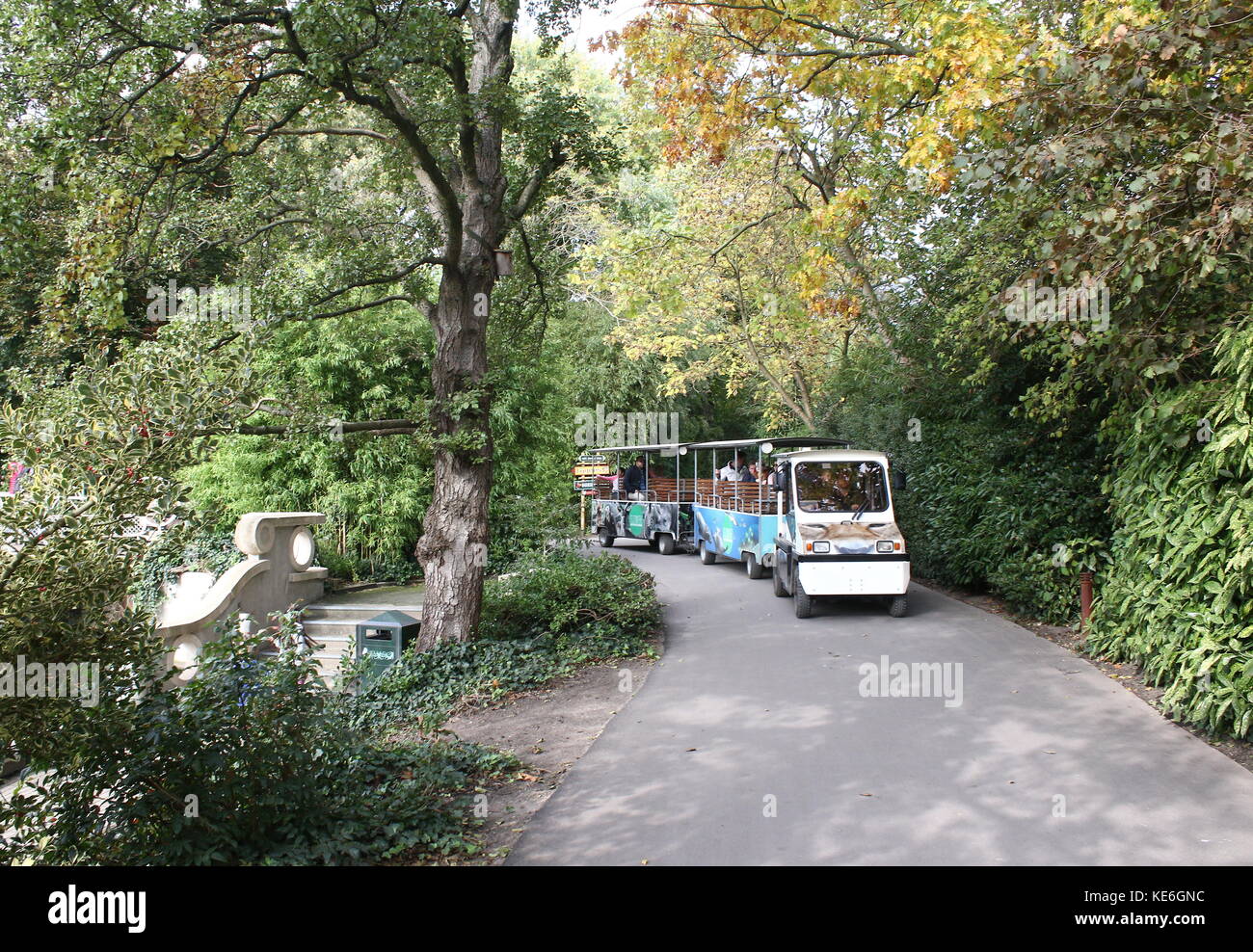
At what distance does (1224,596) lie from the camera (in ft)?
22.1

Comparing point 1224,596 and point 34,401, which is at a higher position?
point 34,401

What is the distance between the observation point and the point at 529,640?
1079cm

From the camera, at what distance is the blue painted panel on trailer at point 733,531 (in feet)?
55.6

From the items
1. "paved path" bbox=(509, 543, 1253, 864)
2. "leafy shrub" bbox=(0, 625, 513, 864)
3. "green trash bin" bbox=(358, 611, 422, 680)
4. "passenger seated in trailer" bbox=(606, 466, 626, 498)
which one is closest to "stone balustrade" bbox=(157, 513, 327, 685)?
"green trash bin" bbox=(358, 611, 422, 680)

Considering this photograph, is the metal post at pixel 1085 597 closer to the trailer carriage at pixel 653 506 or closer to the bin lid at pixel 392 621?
the bin lid at pixel 392 621

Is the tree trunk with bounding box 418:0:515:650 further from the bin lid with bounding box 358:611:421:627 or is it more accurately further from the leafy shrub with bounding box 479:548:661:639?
the leafy shrub with bounding box 479:548:661:639

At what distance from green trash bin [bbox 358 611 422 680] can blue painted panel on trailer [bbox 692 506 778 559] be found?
7653mm

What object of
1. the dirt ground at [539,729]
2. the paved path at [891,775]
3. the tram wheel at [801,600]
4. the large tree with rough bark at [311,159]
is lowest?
the dirt ground at [539,729]

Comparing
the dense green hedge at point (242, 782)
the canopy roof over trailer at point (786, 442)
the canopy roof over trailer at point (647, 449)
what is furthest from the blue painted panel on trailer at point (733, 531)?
the dense green hedge at point (242, 782)

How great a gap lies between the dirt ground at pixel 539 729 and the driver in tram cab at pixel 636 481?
1364cm

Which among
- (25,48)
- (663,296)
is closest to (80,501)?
(25,48)

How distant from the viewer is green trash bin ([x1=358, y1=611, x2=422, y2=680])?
10203 millimetres
